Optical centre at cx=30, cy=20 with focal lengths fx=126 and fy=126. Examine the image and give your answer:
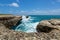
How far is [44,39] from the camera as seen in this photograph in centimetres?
601

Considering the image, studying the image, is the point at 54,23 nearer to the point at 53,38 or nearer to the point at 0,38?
the point at 53,38

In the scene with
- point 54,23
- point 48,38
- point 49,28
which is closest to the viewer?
point 48,38

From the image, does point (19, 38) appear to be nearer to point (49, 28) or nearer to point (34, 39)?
point (34, 39)

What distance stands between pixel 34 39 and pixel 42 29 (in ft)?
19.2

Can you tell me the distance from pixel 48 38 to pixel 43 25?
226 inches

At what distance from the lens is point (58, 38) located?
249 inches

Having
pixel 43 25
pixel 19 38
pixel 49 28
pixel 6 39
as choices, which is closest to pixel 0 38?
pixel 6 39

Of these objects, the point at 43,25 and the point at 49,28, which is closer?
the point at 49,28

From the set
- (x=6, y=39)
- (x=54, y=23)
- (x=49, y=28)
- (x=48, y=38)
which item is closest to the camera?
(x=6, y=39)

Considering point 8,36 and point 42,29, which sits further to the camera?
point 42,29

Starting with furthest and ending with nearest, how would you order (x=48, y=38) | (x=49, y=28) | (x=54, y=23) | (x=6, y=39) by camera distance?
(x=54, y=23) → (x=49, y=28) → (x=48, y=38) → (x=6, y=39)

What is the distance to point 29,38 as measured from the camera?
6004 mm

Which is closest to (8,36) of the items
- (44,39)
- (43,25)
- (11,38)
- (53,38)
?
(11,38)

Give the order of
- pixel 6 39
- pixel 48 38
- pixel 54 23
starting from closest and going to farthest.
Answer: pixel 6 39 → pixel 48 38 → pixel 54 23
